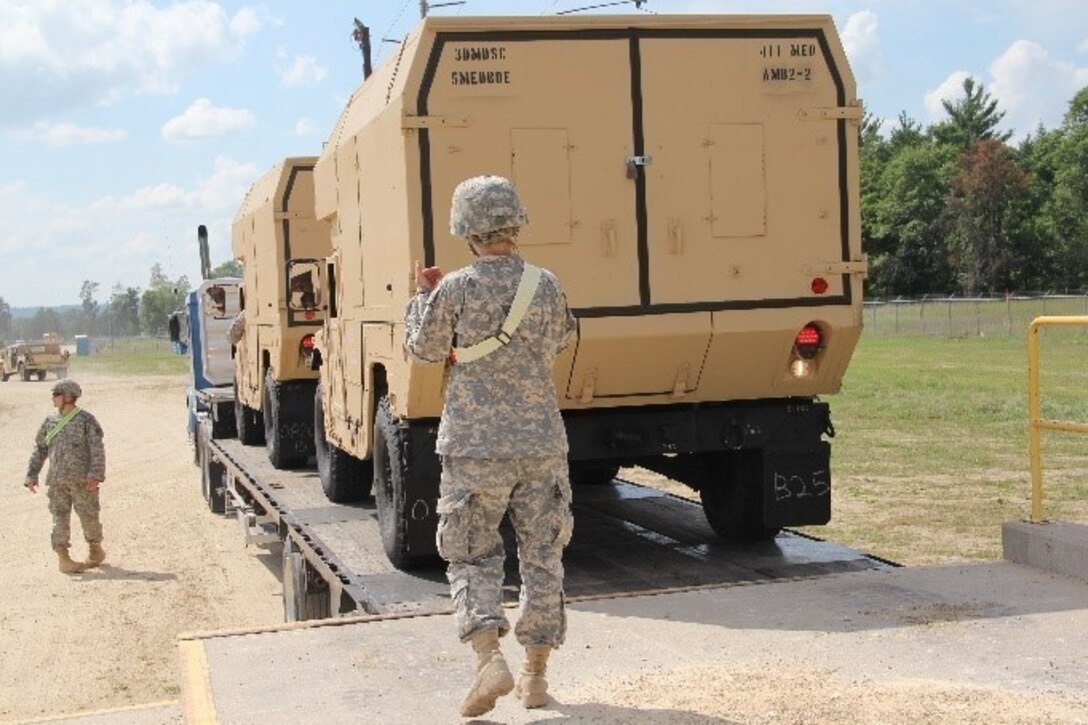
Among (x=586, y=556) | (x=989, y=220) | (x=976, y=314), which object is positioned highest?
(x=989, y=220)

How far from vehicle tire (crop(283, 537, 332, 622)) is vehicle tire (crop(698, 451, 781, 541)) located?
2408 millimetres

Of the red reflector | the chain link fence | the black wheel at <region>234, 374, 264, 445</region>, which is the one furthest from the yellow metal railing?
the chain link fence

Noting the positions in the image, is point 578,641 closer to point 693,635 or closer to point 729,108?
Answer: point 693,635

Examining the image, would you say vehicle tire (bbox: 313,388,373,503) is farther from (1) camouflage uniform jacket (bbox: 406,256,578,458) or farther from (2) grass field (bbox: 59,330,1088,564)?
(1) camouflage uniform jacket (bbox: 406,256,578,458)

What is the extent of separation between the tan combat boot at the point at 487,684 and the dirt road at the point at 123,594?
4669 mm

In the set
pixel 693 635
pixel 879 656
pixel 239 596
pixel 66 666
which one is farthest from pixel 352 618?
pixel 239 596

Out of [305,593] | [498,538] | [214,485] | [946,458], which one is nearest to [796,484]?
[305,593]

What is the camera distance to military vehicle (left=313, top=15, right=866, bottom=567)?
769 cm

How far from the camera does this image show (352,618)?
673 cm

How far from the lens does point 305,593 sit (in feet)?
29.3

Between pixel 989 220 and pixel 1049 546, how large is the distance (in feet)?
245

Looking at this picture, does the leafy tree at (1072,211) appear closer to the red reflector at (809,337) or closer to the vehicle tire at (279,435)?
the vehicle tire at (279,435)

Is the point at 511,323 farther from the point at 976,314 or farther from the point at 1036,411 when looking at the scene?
the point at 976,314

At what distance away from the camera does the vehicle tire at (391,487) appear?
793 cm
